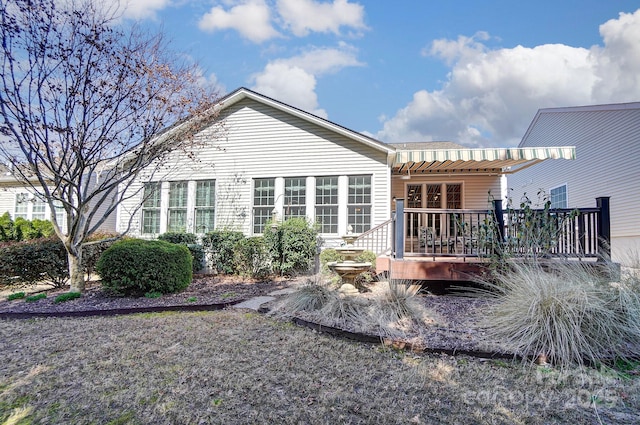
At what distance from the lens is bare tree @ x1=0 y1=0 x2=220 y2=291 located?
622 centimetres

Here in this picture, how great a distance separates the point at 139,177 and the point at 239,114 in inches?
143

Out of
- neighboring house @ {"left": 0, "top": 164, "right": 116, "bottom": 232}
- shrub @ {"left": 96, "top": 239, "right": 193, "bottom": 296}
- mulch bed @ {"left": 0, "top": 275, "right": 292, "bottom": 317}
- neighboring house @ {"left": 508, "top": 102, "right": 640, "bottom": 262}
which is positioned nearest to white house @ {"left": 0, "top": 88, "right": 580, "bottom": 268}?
mulch bed @ {"left": 0, "top": 275, "right": 292, "bottom": 317}

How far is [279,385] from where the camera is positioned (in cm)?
291

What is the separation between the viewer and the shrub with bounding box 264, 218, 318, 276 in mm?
9070

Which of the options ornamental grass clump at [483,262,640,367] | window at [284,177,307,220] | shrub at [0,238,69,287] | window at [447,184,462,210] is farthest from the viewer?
window at [447,184,462,210]

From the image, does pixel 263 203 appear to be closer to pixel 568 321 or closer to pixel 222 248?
pixel 222 248

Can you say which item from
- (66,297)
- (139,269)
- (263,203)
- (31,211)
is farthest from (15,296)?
(31,211)

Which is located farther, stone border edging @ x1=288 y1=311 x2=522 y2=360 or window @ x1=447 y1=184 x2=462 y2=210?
window @ x1=447 y1=184 x2=462 y2=210

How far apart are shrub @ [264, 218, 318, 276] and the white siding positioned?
128 cm

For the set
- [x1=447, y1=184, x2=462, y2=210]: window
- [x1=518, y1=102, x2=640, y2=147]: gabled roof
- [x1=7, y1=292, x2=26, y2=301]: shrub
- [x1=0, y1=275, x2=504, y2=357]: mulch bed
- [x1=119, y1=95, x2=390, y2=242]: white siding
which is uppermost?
[x1=518, y1=102, x2=640, y2=147]: gabled roof

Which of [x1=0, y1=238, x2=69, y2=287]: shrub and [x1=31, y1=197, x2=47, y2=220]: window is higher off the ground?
[x1=31, y1=197, x2=47, y2=220]: window

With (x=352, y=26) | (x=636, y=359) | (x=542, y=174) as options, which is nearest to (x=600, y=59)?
(x=542, y=174)

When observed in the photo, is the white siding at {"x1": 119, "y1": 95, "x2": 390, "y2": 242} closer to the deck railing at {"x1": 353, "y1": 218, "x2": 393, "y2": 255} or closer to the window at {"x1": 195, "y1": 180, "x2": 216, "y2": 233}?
the window at {"x1": 195, "y1": 180, "x2": 216, "y2": 233}

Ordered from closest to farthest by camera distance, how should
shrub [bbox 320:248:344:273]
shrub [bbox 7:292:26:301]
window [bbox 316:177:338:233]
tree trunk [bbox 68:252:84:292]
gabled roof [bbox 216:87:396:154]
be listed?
shrub [bbox 7:292:26:301]
tree trunk [bbox 68:252:84:292]
shrub [bbox 320:248:344:273]
gabled roof [bbox 216:87:396:154]
window [bbox 316:177:338:233]
